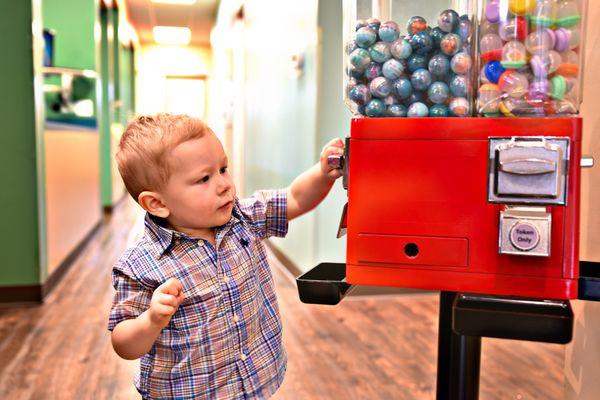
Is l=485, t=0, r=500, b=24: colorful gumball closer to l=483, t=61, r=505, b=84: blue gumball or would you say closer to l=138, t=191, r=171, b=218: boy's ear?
l=483, t=61, r=505, b=84: blue gumball

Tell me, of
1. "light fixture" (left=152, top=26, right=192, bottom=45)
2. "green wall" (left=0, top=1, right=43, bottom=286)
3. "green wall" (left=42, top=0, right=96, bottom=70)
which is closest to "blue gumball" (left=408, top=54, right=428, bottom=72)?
"green wall" (left=0, top=1, right=43, bottom=286)

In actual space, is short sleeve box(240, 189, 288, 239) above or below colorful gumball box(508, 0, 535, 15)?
below

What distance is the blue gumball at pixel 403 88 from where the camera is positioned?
3.07ft

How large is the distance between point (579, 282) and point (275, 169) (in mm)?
3930

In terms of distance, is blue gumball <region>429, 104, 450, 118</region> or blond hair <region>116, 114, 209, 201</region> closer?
blue gumball <region>429, 104, 450, 118</region>

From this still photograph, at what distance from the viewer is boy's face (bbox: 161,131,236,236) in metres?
1.05

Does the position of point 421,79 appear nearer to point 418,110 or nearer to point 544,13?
point 418,110

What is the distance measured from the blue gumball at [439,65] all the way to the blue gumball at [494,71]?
6 centimetres

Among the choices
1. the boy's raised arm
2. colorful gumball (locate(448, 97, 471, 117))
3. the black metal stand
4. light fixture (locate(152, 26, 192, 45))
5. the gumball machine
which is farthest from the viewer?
light fixture (locate(152, 26, 192, 45))

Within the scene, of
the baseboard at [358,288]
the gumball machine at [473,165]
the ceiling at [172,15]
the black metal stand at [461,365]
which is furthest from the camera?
the ceiling at [172,15]

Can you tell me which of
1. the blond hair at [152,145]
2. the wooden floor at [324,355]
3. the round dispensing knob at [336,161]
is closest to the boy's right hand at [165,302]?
the blond hair at [152,145]

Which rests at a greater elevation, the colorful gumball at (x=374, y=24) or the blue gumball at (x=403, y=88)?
the colorful gumball at (x=374, y=24)

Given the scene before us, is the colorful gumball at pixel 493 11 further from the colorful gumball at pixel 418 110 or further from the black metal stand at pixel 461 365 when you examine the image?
the black metal stand at pixel 461 365

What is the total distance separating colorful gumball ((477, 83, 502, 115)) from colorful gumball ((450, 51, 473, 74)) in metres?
0.04
